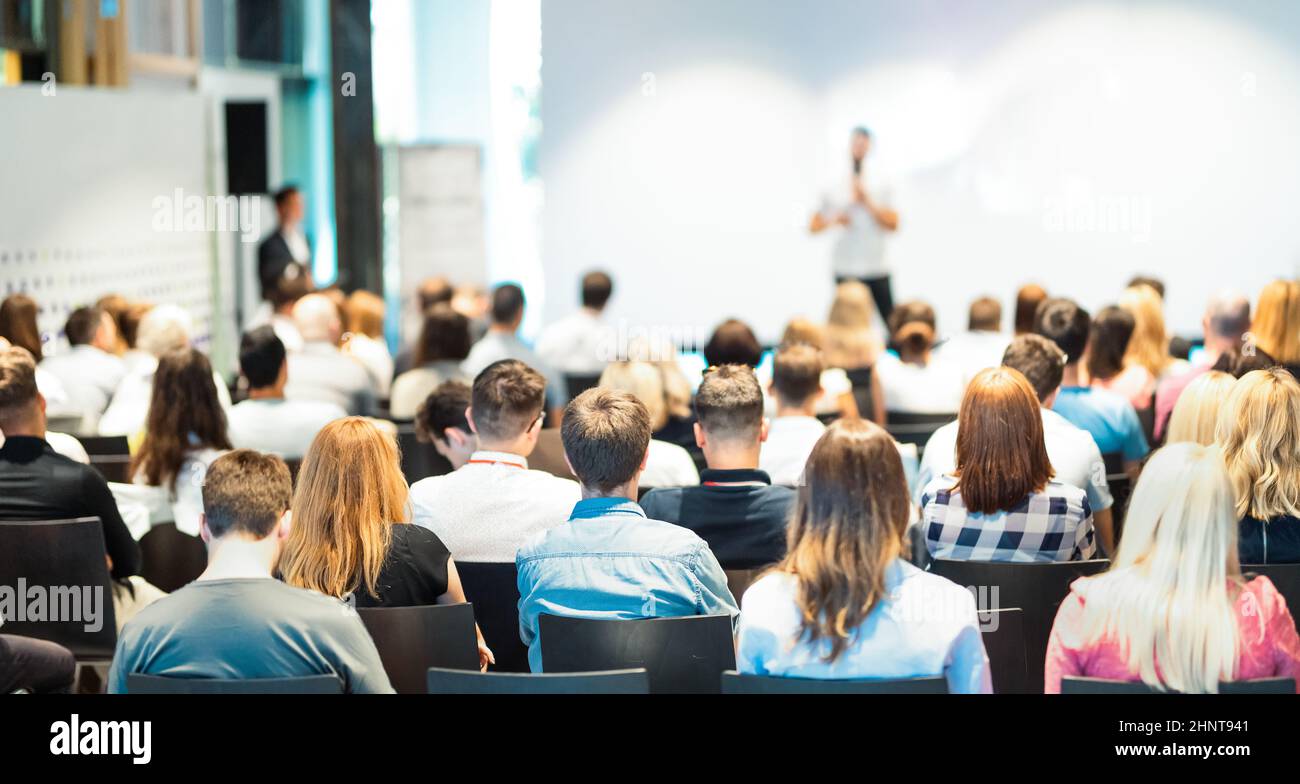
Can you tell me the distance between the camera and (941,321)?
35.0ft

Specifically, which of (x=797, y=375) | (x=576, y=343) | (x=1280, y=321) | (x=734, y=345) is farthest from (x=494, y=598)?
(x=576, y=343)

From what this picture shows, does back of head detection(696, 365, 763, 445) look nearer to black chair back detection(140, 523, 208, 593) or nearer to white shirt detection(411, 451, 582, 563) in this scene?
white shirt detection(411, 451, 582, 563)

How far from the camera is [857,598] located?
7.58 ft

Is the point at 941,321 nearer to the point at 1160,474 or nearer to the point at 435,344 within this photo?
the point at 435,344

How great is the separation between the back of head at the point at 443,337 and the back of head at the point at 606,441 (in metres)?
2.68

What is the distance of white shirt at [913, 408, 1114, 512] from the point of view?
12.3ft

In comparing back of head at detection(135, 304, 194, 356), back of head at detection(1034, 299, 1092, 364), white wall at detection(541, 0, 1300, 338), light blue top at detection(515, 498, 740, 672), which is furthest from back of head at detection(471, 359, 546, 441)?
white wall at detection(541, 0, 1300, 338)

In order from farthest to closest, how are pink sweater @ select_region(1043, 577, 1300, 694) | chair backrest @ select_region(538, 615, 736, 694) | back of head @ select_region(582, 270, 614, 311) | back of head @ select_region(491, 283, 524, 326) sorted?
back of head @ select_region(582, 270, 614, 311) → back of head @ select_region(491, 283, 524, 326) → chair backrest @ select_region(538, 615, 736, 694) → pink sweater @ select_region(1043, 577, 1300, 694)

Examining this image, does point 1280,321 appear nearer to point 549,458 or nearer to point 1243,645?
point 549,458

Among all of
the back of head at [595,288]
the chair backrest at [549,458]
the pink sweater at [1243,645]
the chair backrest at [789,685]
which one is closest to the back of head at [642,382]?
the chair backrest at [549,458]

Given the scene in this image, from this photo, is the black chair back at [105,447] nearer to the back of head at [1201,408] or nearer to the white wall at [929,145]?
the back of head at [1201,408]

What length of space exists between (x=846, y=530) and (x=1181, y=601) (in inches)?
23.1

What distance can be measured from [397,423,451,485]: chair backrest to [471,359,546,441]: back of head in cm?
128

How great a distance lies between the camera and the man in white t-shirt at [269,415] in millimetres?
4608
